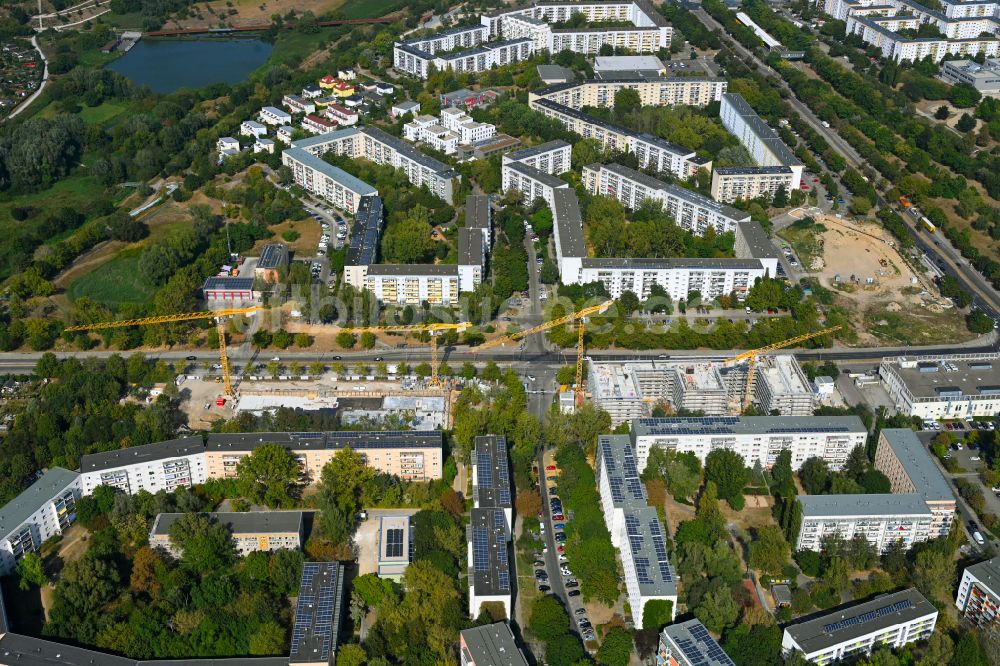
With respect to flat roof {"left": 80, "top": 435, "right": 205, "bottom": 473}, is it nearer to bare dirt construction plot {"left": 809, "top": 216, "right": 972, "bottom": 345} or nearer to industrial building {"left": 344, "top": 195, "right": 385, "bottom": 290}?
industrial building {"left": 344, "top": 195, "right": 385, "bottom": 290}

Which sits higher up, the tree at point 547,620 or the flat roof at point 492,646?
the flat roof at point 492,646

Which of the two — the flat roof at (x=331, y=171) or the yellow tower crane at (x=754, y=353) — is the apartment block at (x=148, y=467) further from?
the flat roof at (x=331, y=171)

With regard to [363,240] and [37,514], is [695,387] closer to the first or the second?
[363,240]

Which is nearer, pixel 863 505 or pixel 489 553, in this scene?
pixel 489 553

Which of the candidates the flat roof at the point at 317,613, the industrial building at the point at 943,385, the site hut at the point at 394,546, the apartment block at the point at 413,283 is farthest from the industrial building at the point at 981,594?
the apartment block at the point at 413,283

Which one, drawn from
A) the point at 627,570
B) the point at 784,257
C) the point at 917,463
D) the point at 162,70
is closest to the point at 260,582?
the point at 627,570

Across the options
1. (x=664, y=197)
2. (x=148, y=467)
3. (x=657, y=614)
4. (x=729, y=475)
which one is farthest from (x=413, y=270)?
(x=657, y=614)

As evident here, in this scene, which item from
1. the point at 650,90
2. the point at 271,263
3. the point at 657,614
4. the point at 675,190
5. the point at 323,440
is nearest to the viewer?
→ the point at 657,614

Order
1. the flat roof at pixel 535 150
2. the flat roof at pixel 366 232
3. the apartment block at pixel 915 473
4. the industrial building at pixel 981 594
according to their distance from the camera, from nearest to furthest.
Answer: the industrial building at pixel 981 594 < the apartment block at pixel 915 473 < the flat roof at pixel 366 232 < the flat roof at pixel 535 150

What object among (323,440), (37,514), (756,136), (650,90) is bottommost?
(37,514)
